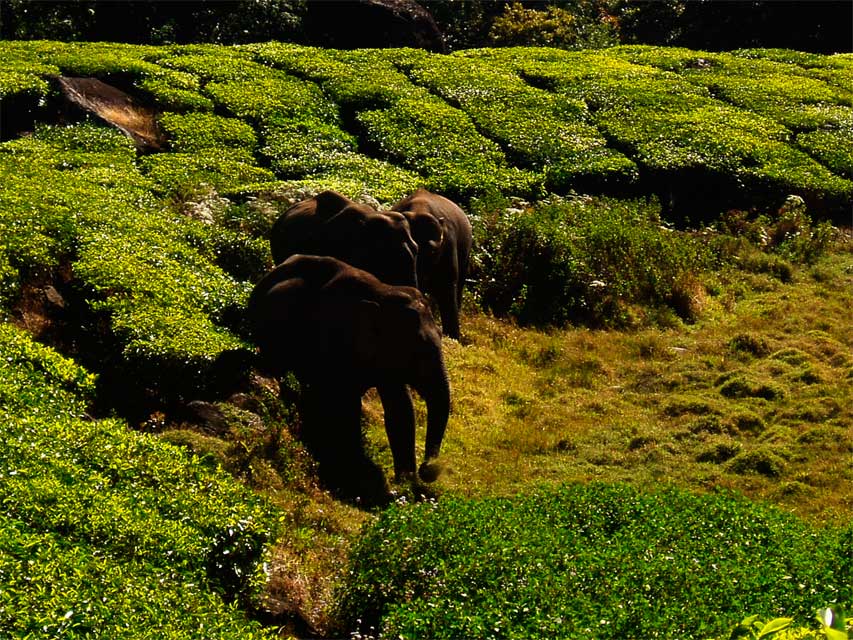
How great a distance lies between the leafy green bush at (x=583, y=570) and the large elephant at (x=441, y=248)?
18.0ft

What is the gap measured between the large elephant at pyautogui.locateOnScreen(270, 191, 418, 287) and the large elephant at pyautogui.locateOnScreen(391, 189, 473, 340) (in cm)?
59

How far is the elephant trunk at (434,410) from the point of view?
12750 mm

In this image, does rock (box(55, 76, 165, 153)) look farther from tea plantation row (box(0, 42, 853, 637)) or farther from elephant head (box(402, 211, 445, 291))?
elephant head (box(402, 211, 445, 291))

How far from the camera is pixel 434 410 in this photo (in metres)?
12.9

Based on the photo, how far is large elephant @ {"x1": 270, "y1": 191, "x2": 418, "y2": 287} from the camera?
1480 centimetres

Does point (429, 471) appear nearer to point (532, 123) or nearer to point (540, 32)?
point (532, 123)

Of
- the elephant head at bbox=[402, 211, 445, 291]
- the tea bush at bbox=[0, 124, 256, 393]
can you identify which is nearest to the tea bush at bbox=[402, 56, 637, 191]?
the elephant head at bbox=[402, 211, 445, 291]

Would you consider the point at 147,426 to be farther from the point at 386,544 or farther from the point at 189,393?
the point at 386,544

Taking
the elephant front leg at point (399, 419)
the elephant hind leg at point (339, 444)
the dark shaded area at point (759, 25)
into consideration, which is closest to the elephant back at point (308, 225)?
the elephant hind leg at point (339, 444)

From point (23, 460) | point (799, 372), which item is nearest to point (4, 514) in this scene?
point (23, 460)

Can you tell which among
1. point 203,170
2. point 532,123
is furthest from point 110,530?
point 532,123

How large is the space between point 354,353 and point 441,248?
14.0ft

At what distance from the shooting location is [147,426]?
12.4 metres

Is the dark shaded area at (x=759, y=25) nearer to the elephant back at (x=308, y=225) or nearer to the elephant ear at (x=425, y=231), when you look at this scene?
the elephant ear at (x=425, y=231)
